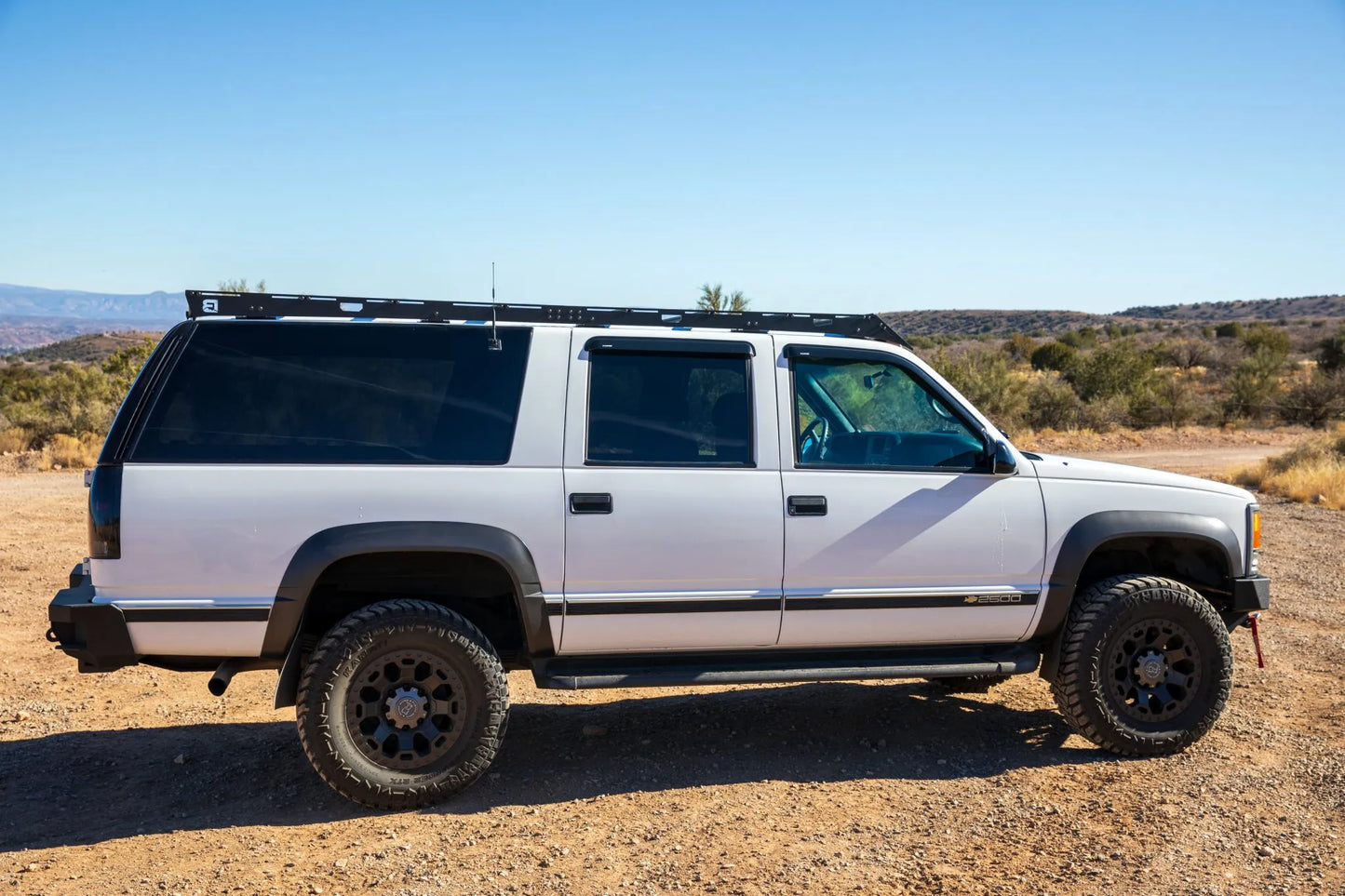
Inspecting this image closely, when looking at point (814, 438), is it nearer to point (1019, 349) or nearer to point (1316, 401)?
point (1316, 401)

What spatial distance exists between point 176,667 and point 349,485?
1095 millimetres

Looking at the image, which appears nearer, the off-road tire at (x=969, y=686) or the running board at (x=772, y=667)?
the running board at (x=772, y=667)

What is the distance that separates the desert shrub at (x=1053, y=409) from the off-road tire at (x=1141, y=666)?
2262cm

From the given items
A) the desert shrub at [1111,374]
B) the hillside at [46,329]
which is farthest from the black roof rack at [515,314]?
the hillside at [46,329]

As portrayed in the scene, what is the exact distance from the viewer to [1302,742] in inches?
218

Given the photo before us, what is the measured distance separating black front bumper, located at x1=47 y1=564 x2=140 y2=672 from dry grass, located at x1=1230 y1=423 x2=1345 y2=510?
→ 14184mm

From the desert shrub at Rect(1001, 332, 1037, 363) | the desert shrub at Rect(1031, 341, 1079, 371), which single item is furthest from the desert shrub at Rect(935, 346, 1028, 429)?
the desert shrub at Rect(1001, 332, 1037, 363)

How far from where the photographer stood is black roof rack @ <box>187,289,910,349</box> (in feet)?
15.6

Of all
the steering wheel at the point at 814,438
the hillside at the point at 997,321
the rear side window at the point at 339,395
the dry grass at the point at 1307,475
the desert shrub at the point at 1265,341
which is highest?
the hillside at the point at 997,321

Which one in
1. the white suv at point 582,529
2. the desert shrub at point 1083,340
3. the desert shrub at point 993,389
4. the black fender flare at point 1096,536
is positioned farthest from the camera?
the desert shrub at point 1083,340

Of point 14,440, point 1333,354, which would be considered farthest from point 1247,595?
point 1333,354

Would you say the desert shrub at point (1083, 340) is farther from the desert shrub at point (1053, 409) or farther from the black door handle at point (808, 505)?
the black door handle at point (808, 505)

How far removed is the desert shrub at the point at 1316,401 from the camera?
27.3m

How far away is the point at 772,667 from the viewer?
16.7ft
